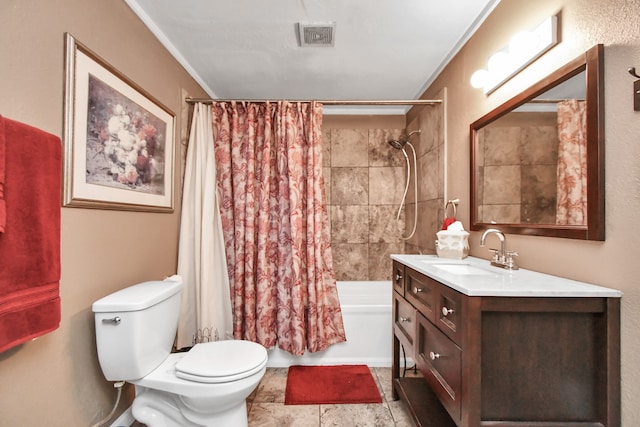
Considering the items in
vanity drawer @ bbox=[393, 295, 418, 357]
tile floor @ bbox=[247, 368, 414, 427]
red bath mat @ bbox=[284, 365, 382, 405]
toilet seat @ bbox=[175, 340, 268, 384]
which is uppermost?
vanity drawer @ bbox=[393, 295, 418, 357]

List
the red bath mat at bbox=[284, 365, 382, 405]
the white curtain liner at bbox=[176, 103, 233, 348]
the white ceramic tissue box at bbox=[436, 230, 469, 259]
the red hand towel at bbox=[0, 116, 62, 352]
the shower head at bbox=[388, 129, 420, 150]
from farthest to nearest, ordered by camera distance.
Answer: the shower head at bbox=[388, 129, 420, 150], the white curtain liner at bbox=[176, 103, 233, 348], the red bath mat at bbox=[284, 365, 382, 405], the white ceramic tissue box at bbox=[436, 230, 469, 259], the red hand towel at bbox=[0, 116, 62, 352]

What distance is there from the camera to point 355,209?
3.22 meters

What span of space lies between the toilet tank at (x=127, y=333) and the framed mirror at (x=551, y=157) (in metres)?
1.79

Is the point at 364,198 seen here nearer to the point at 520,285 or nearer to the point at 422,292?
the point at 422,292

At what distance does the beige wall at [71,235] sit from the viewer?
1.05 m

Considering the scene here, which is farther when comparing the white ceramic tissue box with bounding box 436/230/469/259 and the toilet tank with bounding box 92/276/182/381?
the white ceramic tissue box with bounding box 436/230/469/259

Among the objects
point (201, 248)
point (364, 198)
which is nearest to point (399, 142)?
point (364, 198)

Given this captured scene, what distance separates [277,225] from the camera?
2369 mm

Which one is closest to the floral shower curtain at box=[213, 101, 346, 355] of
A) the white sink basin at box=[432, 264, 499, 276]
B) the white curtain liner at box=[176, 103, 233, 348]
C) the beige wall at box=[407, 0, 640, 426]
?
A: the white curtain liner at box=[176, 103, 233, 348]

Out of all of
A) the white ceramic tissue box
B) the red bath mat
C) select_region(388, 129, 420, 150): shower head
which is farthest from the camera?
select_region(388, 129, 420, 150): shower head

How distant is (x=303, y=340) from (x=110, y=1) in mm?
2339

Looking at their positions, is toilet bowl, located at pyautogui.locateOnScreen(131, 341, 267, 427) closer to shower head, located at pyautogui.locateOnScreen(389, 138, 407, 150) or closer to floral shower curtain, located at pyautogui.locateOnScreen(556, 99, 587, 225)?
floral shower curtain, located at pyautogui.locateOnScreen(556, 99, 587, 225)

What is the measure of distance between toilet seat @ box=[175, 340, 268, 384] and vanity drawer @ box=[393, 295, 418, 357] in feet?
2.51

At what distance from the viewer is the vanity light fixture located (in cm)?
123
